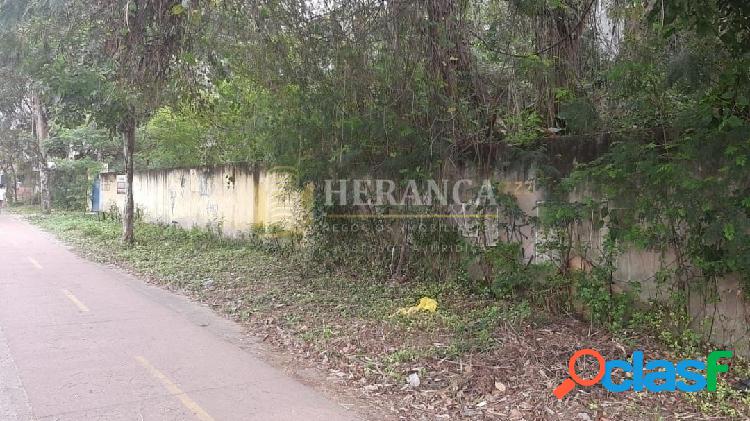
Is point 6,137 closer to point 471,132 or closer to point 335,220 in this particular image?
point 335,220

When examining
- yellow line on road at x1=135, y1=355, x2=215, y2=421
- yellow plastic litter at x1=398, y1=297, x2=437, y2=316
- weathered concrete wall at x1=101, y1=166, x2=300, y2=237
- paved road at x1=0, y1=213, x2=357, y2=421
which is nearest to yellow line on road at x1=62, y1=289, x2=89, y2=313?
paved road at x1=0, y1=213, x2=357, y2=421

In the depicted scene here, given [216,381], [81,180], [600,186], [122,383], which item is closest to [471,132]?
[600,186]

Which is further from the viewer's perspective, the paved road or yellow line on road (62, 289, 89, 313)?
yellow line on road (62, 289, 89, 313)

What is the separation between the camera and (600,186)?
6.09 m

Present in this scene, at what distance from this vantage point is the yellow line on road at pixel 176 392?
4.29 meters

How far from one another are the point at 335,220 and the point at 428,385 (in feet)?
18.1

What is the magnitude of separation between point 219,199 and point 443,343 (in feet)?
32.9

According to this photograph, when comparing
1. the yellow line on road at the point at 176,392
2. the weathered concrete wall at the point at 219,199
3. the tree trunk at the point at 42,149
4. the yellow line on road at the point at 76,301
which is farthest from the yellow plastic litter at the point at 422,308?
the tree trunk at the point at 42,149

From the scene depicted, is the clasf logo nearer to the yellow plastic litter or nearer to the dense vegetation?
the dense vegetation

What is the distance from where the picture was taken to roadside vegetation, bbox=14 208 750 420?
449cm

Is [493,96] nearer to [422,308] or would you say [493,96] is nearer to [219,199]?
[422,308]

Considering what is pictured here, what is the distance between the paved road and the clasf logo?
6.79 feet

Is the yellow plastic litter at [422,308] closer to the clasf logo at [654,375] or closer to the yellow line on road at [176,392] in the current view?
the clasf logo at [654,375]

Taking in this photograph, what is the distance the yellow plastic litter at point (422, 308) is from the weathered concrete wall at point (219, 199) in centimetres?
487
